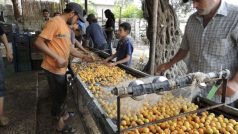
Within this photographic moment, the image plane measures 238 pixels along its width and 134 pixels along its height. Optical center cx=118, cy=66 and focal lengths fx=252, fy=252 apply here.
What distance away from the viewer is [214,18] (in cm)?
250

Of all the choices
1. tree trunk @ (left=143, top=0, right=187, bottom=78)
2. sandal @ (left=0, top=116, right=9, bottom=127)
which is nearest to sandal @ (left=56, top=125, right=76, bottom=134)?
sandal @ (left=0, top=116, right=9, bottom=127)

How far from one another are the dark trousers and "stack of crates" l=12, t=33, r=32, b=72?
4.40 meters

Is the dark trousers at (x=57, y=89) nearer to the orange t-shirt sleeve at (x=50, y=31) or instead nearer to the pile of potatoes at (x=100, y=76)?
the pile of potatoes at (x=100, y=76)

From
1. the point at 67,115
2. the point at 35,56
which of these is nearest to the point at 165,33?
the point at 67,115

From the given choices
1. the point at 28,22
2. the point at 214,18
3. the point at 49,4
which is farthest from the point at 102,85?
the point at 49,4

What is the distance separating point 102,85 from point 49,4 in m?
11.4

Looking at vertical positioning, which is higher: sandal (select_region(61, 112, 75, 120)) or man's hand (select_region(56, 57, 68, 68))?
man's hand (select_region(56, 57, 68, 68))

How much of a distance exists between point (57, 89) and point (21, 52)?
15.3 ft

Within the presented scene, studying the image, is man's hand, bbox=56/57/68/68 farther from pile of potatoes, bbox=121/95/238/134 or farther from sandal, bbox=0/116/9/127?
pile of potatoes, bbox=121/95/238/134

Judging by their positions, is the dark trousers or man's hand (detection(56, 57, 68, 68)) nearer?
man's hand (detection(56, 57, 68, 68))

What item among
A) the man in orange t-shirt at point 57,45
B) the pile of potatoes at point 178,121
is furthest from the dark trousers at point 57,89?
the pile of potatoes at point 178,121

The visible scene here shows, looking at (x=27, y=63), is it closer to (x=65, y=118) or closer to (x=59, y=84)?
(x=65, y=118)

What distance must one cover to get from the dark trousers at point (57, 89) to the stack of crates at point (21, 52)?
440 cm

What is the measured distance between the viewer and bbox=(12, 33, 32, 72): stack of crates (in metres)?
8.00
